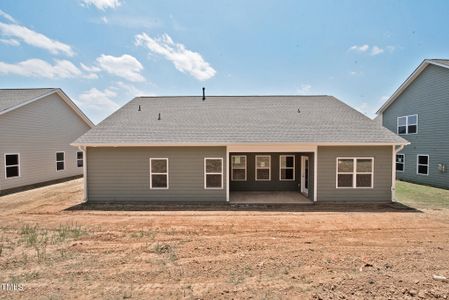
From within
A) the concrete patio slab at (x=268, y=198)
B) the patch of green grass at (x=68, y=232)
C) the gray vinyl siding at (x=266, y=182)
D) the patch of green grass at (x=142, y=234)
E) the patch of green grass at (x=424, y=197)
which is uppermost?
the gray vinyl siding at (x=266, y=182)

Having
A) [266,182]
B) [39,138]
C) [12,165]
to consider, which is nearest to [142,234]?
[266,182]

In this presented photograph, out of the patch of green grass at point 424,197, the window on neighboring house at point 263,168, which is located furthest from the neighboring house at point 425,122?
the window on neighboring house at point 263,168

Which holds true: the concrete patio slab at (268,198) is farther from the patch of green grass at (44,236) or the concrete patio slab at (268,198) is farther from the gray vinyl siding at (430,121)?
the gray vinyl siding at (430,121)

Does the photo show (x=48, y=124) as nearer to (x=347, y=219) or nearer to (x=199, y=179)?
(x=199, y=179)

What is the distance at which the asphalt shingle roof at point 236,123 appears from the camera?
34.5 ft

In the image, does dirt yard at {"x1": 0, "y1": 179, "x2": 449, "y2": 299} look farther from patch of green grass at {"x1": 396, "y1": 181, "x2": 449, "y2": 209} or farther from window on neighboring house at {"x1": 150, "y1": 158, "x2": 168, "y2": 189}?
window on neighboring house at {"x1": 150, "y1": 158, "x2": 168, "y2": 189}

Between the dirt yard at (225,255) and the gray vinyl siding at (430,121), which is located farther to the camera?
the gray vinyl siding at (430,121)

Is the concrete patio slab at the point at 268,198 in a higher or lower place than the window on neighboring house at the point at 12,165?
lower

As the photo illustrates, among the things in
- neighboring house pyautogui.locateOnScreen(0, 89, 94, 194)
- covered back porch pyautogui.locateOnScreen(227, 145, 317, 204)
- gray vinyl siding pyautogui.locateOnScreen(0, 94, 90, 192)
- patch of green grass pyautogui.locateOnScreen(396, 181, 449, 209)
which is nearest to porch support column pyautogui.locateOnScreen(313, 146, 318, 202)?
covered back porch pyautogui.locateOnScreen(227, 145, 317, 204)

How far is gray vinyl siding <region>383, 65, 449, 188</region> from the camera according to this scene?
571 inches

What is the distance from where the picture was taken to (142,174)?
10.6m

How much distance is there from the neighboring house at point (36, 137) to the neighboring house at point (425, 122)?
82.0ft

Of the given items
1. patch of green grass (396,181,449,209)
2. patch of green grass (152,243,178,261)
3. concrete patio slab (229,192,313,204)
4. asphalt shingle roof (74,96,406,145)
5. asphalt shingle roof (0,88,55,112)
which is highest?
asphalt shingle roof (0,88,55,112)

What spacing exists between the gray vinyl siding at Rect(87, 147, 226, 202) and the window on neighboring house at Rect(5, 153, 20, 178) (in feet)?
22.7
